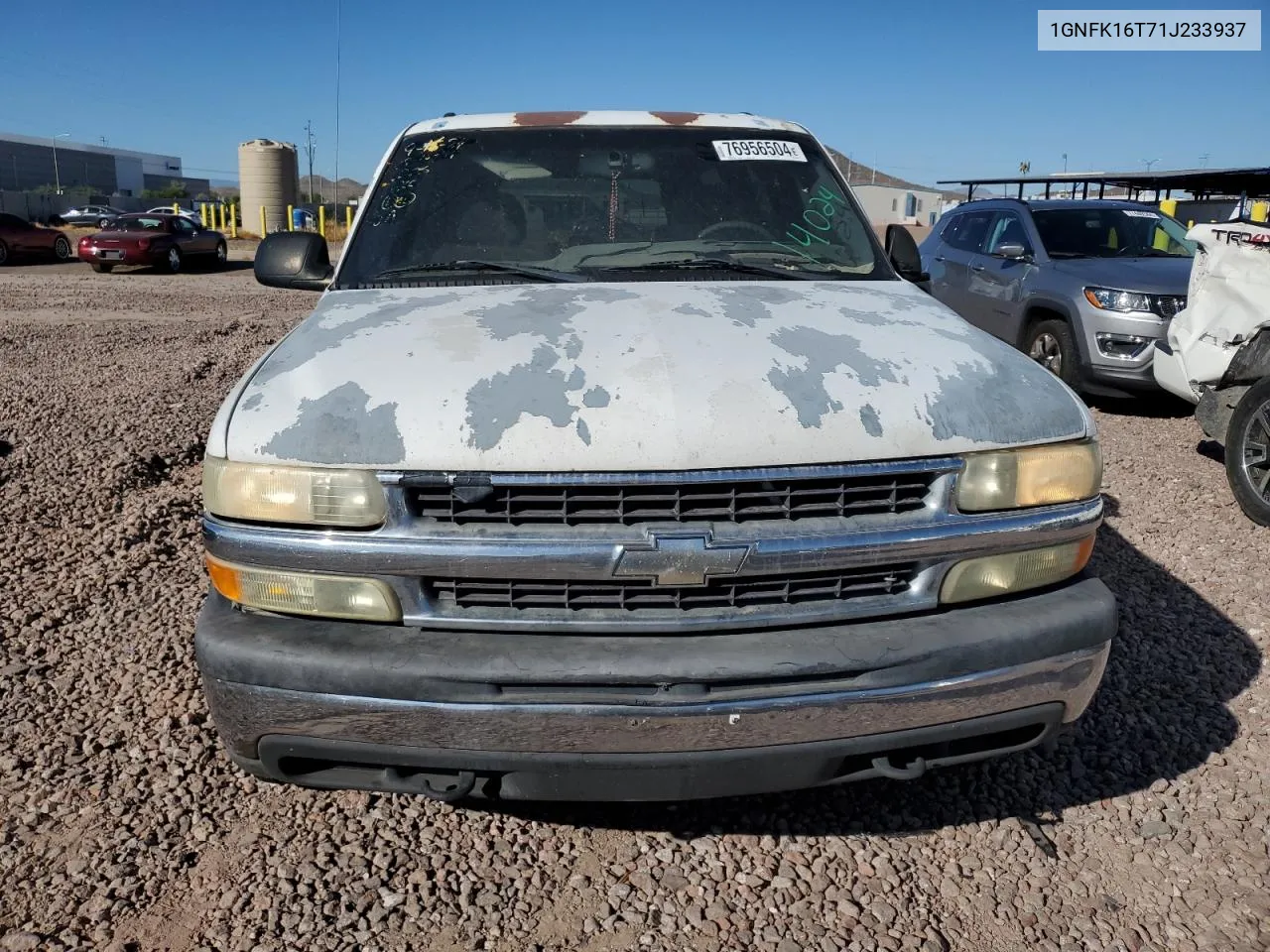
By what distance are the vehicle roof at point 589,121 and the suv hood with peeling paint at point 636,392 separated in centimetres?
127

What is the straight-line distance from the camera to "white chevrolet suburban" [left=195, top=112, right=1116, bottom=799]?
2.07 metres

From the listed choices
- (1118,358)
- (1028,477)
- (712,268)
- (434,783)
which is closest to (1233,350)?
(1118,358)

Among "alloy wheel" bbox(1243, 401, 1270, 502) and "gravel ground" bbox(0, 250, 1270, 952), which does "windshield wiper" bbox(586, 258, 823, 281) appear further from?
"alloy wheel" bbox(1243, 401, 1270, 502)

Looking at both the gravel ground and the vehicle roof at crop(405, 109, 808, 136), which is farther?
the vehicle roof at crop(405, 109, 808, 136)

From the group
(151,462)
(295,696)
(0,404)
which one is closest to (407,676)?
(295,696)

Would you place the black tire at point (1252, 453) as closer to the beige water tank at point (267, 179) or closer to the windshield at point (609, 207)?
the windshield at point (609, 207)

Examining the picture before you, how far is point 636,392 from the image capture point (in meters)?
2.22

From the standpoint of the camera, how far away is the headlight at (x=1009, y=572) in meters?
2.25

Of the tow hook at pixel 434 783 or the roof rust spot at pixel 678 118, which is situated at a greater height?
the roof rust spot at pixel 678 118

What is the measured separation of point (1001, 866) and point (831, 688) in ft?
2.83

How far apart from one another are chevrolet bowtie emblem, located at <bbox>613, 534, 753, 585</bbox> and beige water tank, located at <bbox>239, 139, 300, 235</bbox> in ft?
136

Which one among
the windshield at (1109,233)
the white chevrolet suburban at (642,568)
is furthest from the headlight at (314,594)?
the windshield at (1109,233)

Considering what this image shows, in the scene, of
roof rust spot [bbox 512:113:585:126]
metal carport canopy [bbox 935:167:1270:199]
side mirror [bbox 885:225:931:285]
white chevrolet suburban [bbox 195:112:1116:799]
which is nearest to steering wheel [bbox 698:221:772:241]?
side mirror [bbox 885:225:931:285]

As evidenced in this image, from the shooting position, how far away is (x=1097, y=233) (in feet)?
28.4
